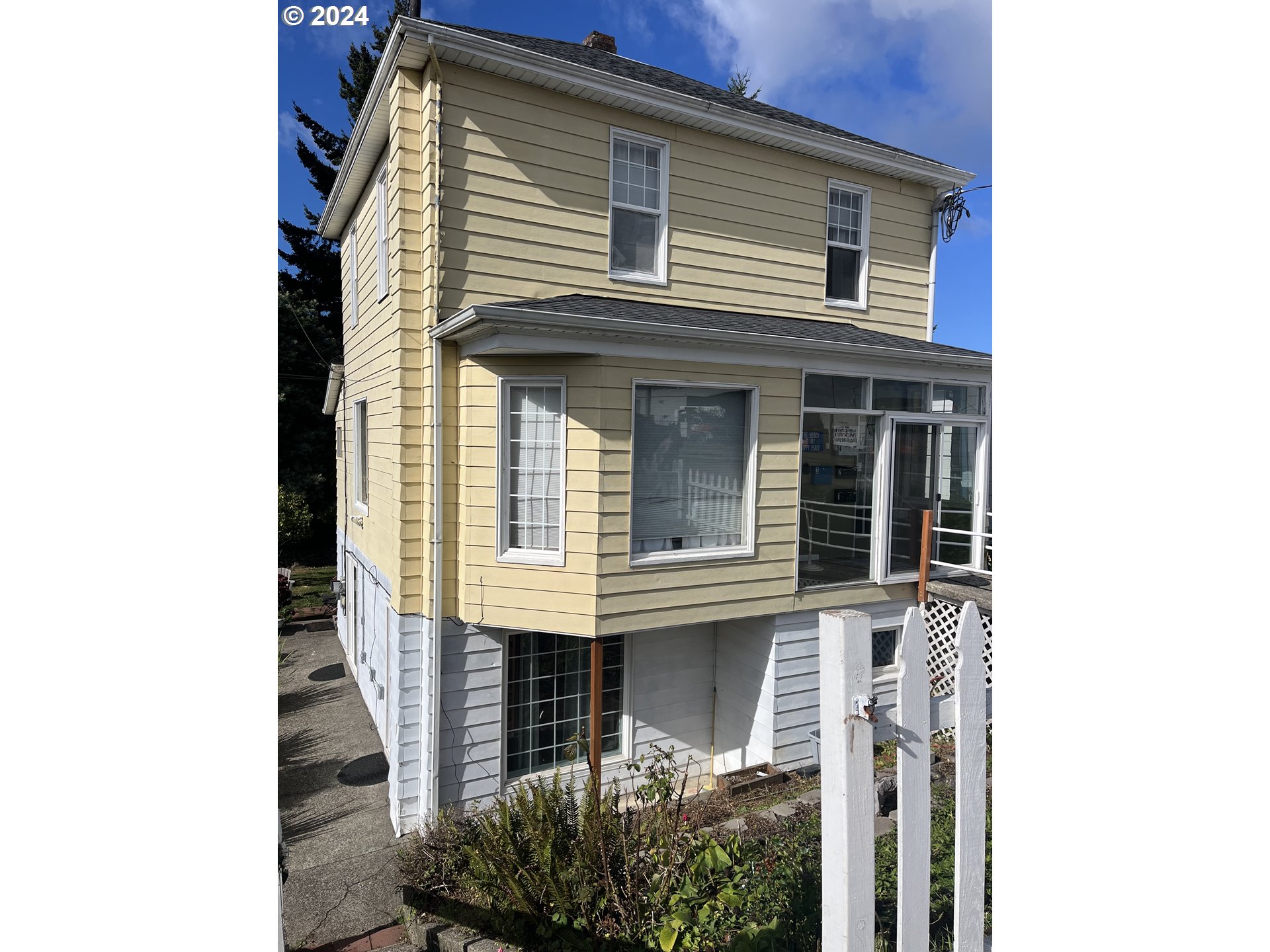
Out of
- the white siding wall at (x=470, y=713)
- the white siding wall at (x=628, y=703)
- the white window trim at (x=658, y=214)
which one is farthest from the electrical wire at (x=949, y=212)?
the white siding wall at (x=470, y=713)

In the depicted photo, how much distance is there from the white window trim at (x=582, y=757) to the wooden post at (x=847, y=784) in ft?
10.6

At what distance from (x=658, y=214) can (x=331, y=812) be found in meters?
4.74

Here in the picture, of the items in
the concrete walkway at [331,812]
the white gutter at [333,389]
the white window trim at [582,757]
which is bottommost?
the concrete walkway at [331,812]

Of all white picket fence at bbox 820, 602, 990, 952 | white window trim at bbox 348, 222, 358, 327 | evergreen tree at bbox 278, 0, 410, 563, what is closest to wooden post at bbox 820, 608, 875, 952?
white picket fence at bbox 820, 602, 990, 952

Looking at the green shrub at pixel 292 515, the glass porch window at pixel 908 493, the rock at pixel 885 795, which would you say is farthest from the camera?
the green shrub at pixel 292 515

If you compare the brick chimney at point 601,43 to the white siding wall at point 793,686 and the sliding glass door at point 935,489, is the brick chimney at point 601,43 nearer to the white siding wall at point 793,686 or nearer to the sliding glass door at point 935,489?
the sliding glass door at point 935,489

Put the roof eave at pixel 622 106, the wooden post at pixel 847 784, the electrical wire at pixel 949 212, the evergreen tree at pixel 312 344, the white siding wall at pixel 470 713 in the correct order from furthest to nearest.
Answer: the evergreen tree at pixel 312 344
the white siding wall at pixel 470 713
the roof eave at pixel 622 106
the electrical wire at pixel 949 212
the wooden post at pixel 847 784

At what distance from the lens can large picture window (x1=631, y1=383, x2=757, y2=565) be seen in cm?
430

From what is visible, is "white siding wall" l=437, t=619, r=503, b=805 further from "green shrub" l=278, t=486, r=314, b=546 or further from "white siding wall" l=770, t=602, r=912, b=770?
"green shrub" l=278, t=486, r=314, b=546

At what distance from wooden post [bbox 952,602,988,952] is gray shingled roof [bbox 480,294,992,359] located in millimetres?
2973

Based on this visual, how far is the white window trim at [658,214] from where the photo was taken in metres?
4.68
